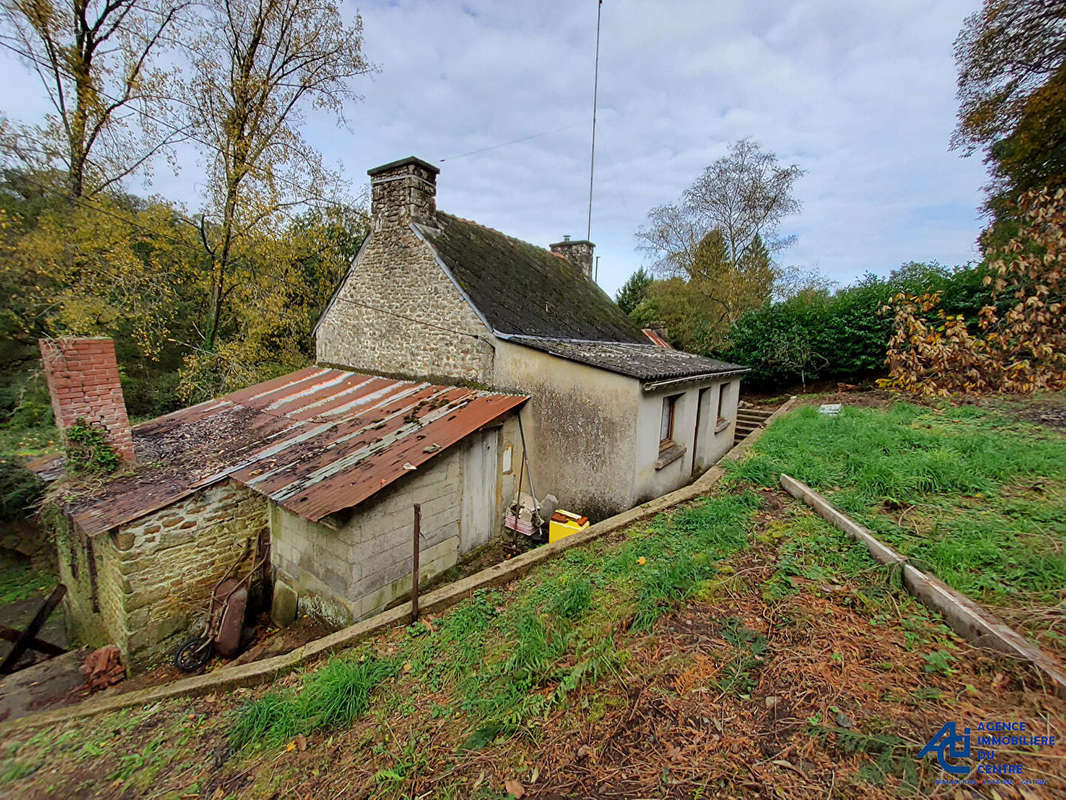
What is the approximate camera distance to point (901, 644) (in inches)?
→ 114

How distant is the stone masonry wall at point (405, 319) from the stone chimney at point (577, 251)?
27.1 feet

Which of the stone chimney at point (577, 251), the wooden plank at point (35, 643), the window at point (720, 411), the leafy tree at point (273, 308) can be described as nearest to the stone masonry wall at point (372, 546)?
the wooden plank at point (35, 643)

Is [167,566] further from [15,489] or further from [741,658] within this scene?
[15,489]

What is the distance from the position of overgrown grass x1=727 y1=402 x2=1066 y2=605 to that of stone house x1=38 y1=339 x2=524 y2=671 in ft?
15.8

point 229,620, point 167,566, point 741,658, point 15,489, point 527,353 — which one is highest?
point 527,353

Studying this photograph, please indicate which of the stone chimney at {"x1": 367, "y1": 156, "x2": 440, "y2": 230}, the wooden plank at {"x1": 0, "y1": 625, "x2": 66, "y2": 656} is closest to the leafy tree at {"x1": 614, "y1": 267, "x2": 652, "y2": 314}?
the stone chimney at {"x1": 367, "y1": 156, "x2": 440, "y2": 230}

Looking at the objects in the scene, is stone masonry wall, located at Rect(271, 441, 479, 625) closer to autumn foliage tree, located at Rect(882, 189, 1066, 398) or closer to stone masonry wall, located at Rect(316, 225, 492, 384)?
stone masonry wall, located at Rect(316, 225, 492, 384)

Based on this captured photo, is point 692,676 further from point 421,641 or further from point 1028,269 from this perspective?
point 1028,269

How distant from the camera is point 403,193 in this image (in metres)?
9.80

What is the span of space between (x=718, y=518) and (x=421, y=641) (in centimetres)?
391

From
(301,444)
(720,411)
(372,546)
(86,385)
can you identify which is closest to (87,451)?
(86,385)

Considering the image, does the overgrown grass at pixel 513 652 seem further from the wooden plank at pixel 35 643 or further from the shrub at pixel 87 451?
the wooden plank at pixel 35 643

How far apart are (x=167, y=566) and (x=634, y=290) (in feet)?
111

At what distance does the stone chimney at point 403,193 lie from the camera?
31.8ft
